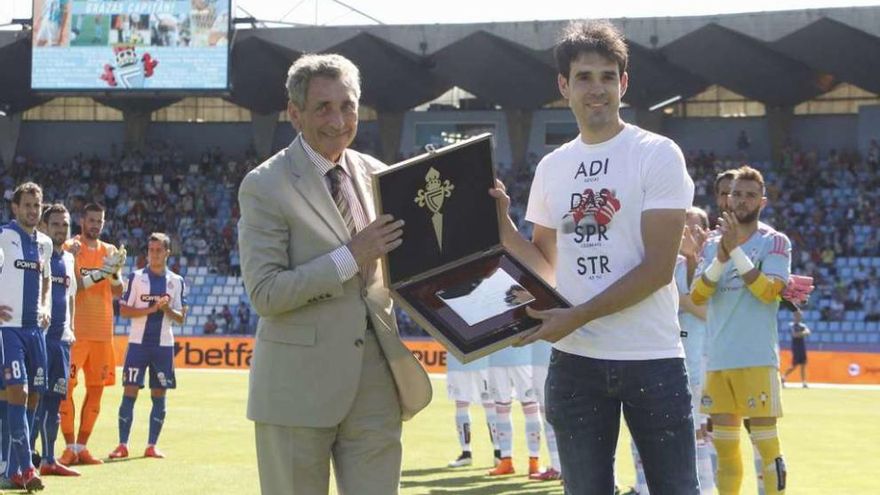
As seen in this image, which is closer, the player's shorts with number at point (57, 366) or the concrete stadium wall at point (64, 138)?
the player's shorts with number at point (57, 366)

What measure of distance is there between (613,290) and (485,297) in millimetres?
486

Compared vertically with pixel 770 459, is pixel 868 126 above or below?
above

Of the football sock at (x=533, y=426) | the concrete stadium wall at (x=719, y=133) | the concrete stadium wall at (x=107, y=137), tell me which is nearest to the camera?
the football sock at (x=533, y=426)

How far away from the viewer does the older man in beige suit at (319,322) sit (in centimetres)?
483

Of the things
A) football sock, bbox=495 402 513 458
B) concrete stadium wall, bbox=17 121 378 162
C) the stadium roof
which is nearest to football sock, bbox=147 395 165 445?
football sock, bbox=495 402 513 458

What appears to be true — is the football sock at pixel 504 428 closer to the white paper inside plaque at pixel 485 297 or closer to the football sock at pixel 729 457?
the football sock at pixel 729 457

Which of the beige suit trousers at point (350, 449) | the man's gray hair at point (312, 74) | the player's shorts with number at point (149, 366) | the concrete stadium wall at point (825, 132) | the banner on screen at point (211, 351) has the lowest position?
the banner on screen at point (211, 351)

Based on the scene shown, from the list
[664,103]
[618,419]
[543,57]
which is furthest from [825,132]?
[618,419]

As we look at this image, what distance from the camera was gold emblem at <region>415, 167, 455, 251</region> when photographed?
4926mm

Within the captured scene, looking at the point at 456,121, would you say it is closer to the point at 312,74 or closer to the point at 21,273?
the point at 21,273

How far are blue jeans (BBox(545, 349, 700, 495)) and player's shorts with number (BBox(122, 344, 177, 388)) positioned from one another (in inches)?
384

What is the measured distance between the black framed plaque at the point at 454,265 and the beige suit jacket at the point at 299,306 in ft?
0.72

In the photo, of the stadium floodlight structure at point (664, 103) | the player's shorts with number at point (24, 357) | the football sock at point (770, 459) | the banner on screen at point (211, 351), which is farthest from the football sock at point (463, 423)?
the stadium floodlight structure at point (664, 103)

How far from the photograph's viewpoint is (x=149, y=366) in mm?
14305
